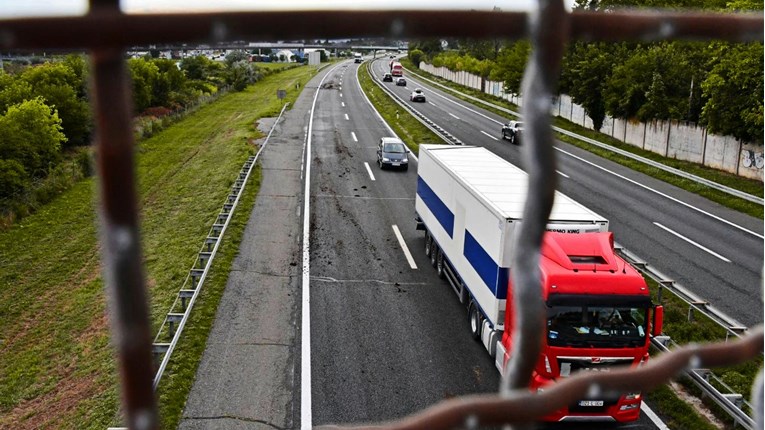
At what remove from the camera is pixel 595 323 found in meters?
11.0

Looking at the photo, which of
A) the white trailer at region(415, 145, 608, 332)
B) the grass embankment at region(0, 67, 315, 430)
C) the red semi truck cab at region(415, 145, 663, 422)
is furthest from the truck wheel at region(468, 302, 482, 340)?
the grass embankment at region(0, 67, 315, 430)

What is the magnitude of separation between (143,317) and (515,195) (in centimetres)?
1371

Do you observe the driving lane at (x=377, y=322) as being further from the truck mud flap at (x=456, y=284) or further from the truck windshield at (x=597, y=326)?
the truck windshield at (x=597, y=326)

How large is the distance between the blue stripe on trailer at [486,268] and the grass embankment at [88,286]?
235 inches

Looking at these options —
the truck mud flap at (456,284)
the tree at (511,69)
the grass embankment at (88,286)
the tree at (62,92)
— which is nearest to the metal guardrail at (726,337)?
the truck mud flap at (456,284)

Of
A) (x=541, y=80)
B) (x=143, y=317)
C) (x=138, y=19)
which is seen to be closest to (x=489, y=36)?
(x=541, y=80)

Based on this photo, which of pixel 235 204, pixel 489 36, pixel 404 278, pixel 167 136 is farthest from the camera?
pixel 167 136

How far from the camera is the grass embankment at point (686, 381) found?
11625 mm

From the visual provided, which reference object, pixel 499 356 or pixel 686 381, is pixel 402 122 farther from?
pixel 686 381

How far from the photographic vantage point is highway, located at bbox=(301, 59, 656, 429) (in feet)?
40.9

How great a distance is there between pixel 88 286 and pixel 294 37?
66.2ft

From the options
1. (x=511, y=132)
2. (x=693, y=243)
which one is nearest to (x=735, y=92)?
(x=693, y=243)

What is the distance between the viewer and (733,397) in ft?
36.7

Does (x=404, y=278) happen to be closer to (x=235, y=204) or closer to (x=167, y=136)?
(x=235, y=204)
